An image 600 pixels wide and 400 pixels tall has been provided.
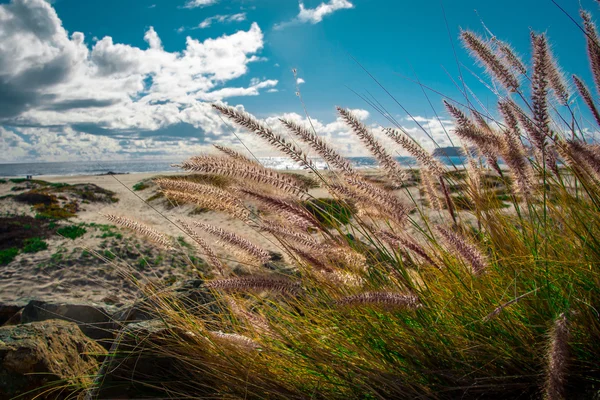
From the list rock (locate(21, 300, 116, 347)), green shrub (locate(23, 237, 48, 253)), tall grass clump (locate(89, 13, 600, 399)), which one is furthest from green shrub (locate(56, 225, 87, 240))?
tall grass clump (locate(89, 13, 600, 399))

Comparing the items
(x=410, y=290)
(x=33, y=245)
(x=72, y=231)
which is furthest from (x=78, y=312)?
(x=72, y=231)

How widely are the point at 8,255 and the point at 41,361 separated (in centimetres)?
673

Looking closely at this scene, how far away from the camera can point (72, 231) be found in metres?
9.57

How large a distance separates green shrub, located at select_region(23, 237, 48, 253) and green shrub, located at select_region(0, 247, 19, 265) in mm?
226

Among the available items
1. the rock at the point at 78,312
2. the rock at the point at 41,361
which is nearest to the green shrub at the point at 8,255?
the rock at the point at 78,312

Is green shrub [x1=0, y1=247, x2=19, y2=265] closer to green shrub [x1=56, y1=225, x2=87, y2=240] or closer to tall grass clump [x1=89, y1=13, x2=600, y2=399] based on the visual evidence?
green shrub [x1=56, y1=225, x2=87, y2=240]

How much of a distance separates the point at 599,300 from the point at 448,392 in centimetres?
72

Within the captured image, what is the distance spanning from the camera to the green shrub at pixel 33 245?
8430 millimetres

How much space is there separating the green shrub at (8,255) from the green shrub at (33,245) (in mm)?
226

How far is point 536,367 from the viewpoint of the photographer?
62.9 inches

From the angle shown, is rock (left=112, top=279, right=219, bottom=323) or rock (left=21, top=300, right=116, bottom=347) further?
rock (left=21, top=300, right=116, bottom=347)

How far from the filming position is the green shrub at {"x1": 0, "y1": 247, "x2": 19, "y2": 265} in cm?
772

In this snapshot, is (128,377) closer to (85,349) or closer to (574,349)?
(85,349)

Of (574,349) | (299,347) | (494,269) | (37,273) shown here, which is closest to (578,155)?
(494,269)
